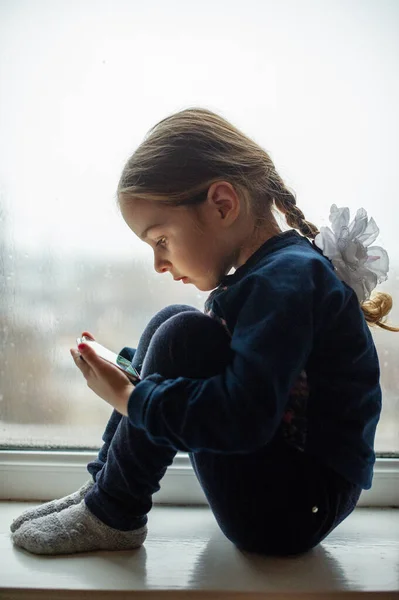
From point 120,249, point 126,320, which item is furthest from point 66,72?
point 126,320

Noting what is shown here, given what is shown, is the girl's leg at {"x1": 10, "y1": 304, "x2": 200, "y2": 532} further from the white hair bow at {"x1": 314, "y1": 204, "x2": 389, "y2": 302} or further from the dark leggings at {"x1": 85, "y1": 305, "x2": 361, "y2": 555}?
the white hair bow at {"x1": 314, "y1": 204, "x2": 389, "y2": 302}

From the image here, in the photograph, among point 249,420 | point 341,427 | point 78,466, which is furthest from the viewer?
point 78,466

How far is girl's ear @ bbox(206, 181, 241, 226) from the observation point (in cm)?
100

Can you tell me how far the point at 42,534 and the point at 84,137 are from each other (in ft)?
2.21

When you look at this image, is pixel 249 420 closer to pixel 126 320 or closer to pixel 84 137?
pixel 126 320

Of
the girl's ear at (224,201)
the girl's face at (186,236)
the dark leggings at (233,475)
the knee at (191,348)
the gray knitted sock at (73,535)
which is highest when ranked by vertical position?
the girl's ear at (224,201)

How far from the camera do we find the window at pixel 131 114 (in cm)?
124

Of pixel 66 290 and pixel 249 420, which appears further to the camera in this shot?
pixel 66 290

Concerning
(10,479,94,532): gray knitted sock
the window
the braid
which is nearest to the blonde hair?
the braid

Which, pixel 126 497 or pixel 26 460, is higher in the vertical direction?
pixel 126 497

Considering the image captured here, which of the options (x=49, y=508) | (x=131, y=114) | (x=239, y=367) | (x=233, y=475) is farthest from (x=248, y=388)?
(x=131, y=114)

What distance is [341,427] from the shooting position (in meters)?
0.95

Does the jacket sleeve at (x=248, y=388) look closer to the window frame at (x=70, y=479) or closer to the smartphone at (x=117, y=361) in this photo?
the smartphone at (x=117, y=361)

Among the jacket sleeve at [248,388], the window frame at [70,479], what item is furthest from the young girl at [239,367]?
the window frame at [70,479]
